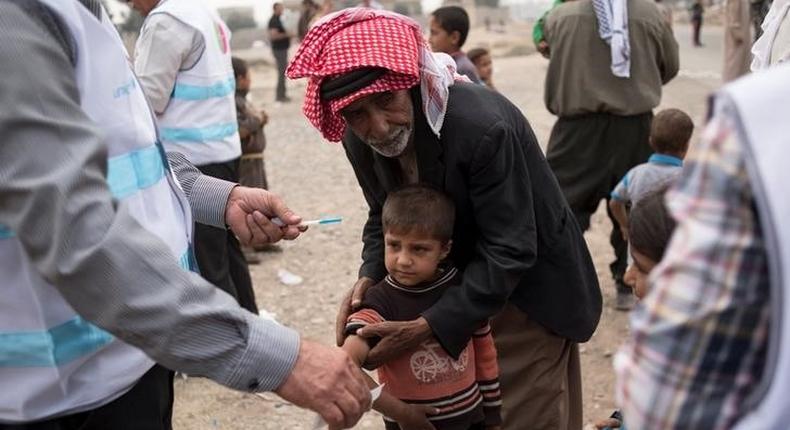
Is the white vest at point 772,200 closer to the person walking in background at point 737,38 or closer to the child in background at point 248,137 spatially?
the child in background at point 248,137

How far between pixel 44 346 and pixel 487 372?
134 centimetres

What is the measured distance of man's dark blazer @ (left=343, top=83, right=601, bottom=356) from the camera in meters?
2.31

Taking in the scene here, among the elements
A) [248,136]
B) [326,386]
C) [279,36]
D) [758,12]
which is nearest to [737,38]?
[758,12]

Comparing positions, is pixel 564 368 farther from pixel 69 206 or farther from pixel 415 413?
pixel 69 206

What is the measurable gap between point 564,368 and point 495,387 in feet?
1.20

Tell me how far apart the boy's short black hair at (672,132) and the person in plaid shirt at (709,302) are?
9.75ft

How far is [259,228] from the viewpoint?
2.40 metres

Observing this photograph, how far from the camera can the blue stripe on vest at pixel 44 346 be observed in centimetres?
164

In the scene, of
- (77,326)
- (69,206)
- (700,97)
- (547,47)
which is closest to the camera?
(69,206)

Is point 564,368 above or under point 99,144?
under

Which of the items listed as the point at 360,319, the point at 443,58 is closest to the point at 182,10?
the point at 443,58

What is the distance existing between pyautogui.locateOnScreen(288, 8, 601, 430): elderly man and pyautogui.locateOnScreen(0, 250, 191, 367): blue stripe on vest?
874 mm

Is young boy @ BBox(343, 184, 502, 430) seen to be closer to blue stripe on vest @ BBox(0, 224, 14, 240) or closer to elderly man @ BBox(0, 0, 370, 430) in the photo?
elderly man @ BBox(0, 0, 370, 430)

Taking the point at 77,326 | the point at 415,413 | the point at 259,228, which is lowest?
the point at 415,413
